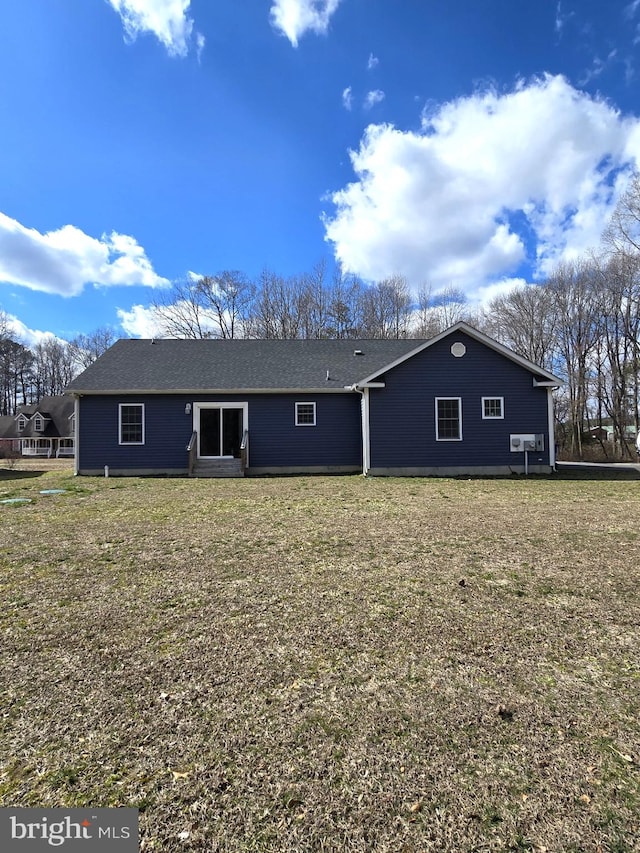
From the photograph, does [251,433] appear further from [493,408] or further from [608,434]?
[608,434]

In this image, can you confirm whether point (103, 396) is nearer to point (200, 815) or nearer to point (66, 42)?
point (66, 42)

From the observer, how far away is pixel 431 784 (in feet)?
6.01

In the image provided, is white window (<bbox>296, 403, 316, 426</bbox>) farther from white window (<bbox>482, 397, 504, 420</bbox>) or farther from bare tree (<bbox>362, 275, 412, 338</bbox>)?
bare tree (<bbox>362, 275, 412, 338</bbox>)

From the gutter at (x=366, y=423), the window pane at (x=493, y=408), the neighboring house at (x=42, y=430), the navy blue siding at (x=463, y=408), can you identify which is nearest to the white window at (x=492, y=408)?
the window pane at (x=493, y=408)

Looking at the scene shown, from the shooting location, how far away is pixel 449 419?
47.1 ft

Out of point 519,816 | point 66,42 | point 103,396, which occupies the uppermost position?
point 66,42

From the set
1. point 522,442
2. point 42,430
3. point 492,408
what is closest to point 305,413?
point 492,408

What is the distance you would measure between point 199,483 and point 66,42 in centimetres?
1053

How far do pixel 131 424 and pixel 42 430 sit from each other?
2573cm

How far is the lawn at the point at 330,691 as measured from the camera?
170 cm

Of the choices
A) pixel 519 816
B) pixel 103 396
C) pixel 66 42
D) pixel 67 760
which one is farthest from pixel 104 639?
pixel 103 396

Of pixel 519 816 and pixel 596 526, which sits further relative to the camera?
pixel 596 526

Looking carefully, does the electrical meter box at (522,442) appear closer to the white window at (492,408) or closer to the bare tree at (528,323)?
the white window at (492,408)

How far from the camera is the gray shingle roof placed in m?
15.4
